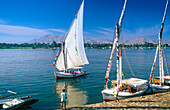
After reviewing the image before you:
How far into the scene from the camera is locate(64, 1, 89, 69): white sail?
45.5 metres

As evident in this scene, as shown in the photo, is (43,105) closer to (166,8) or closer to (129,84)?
(129,84)

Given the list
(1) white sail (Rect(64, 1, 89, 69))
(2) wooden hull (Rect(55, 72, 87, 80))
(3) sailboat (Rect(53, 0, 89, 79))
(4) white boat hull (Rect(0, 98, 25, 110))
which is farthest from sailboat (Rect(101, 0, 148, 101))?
(1) white sail (Rect(64, 1, 89, 69))

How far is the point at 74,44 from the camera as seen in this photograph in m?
46.6

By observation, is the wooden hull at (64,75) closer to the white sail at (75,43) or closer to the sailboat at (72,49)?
the sailboat at (72,49)

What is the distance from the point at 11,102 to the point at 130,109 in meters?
14.4

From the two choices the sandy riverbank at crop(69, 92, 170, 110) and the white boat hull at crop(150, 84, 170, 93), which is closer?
the sandy riverbank at crop(69, 92, 170, 110)

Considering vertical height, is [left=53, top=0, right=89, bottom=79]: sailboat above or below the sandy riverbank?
above

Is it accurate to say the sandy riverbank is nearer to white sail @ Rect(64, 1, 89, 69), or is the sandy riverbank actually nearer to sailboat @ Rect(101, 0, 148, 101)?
sailboat @ Rect(101, 0, 148, 101)

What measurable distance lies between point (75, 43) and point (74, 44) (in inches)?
16.2

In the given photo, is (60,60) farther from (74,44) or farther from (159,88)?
(159,88)

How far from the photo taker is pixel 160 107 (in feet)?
58.9

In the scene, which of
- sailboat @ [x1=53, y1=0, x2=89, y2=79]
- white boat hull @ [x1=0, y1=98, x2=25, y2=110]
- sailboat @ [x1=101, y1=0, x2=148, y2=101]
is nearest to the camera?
white boat hull @ [x1=0, y1=98, x2=25, y2=110]

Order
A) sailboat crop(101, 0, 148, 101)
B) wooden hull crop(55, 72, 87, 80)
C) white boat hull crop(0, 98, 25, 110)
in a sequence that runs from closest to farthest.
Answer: white boat hull crop(0, 98, 25, 110) < sailboat crop(101, 0, 148, 101) < wooden hull crop(55, 72, 87, 80)

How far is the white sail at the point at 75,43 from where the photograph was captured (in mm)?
45500
